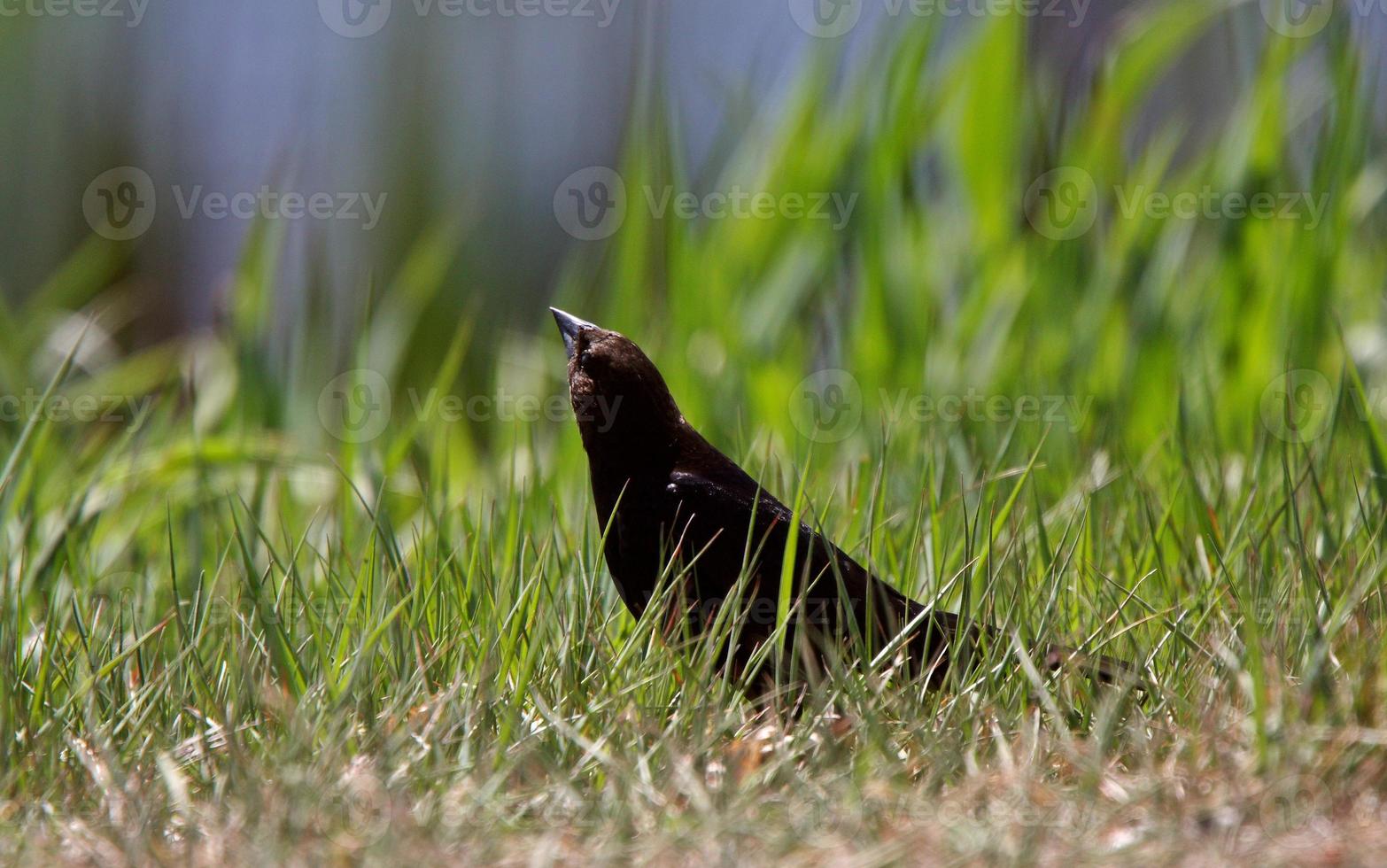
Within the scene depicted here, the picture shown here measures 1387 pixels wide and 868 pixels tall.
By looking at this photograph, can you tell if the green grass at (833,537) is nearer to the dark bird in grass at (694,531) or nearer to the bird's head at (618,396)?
the dark bird in grass at (694,531)

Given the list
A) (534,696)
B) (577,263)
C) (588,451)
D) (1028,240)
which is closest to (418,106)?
(577,263)

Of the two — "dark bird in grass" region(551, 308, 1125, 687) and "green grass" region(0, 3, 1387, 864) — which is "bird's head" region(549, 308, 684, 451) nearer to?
"dark bird in grass" region(551, 308, 1125, 687)

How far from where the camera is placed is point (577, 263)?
400 centimetres

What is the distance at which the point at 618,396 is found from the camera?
1.94m

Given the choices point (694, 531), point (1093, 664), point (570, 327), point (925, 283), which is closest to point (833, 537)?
point (694, 531)

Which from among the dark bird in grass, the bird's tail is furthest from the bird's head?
the bird's tail

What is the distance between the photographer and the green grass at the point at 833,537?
1162 mm

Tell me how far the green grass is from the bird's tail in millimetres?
33

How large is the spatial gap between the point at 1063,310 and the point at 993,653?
1.81 metres

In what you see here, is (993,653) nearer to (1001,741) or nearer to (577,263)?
(1001,741)

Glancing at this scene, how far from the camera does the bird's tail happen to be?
1.42m

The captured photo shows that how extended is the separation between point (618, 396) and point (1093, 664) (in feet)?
2.70

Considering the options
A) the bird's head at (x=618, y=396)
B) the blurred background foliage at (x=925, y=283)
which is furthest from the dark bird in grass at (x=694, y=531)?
the blurred background foliage at (x=925, y=283)

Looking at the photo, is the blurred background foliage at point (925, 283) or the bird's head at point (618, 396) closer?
the bird's head at point (618, 396)
